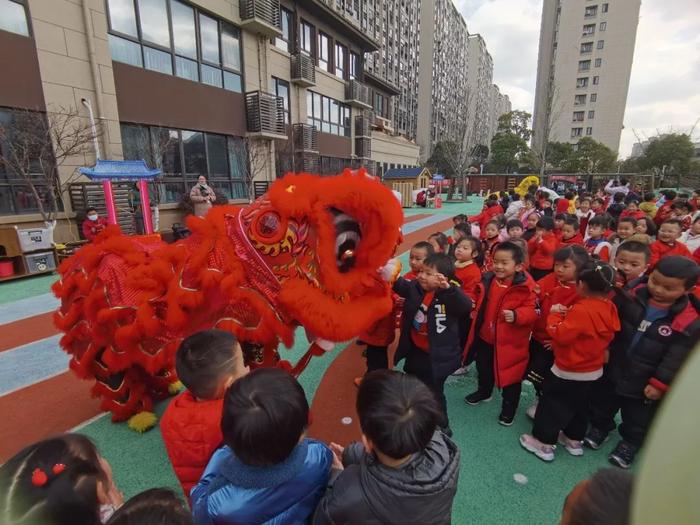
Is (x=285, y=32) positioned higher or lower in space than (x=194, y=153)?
higher

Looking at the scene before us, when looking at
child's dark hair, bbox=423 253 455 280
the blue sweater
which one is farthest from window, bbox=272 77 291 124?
the blue sweater

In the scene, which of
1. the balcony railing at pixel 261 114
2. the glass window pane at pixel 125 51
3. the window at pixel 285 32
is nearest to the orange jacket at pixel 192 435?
the glass window pane at pixel 125 51

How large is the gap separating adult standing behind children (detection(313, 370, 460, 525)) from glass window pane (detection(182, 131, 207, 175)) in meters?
10.7

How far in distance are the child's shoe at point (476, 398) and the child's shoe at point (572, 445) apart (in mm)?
566

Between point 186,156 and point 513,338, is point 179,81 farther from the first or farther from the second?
point 513,338

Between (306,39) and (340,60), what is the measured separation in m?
3.03

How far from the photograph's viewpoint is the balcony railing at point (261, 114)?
39.2 feet

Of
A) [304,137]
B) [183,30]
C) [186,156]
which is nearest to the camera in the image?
[183,30]

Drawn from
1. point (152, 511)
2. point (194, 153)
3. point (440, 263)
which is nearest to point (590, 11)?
point (194, 153)

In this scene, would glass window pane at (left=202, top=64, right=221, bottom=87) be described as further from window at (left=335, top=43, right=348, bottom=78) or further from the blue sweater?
the blue sweater

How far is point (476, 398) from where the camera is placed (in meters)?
2.79

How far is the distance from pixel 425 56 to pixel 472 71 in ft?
83.5

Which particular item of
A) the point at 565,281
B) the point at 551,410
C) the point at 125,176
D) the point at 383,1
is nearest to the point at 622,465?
the point at 551,410

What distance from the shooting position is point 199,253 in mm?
1876
